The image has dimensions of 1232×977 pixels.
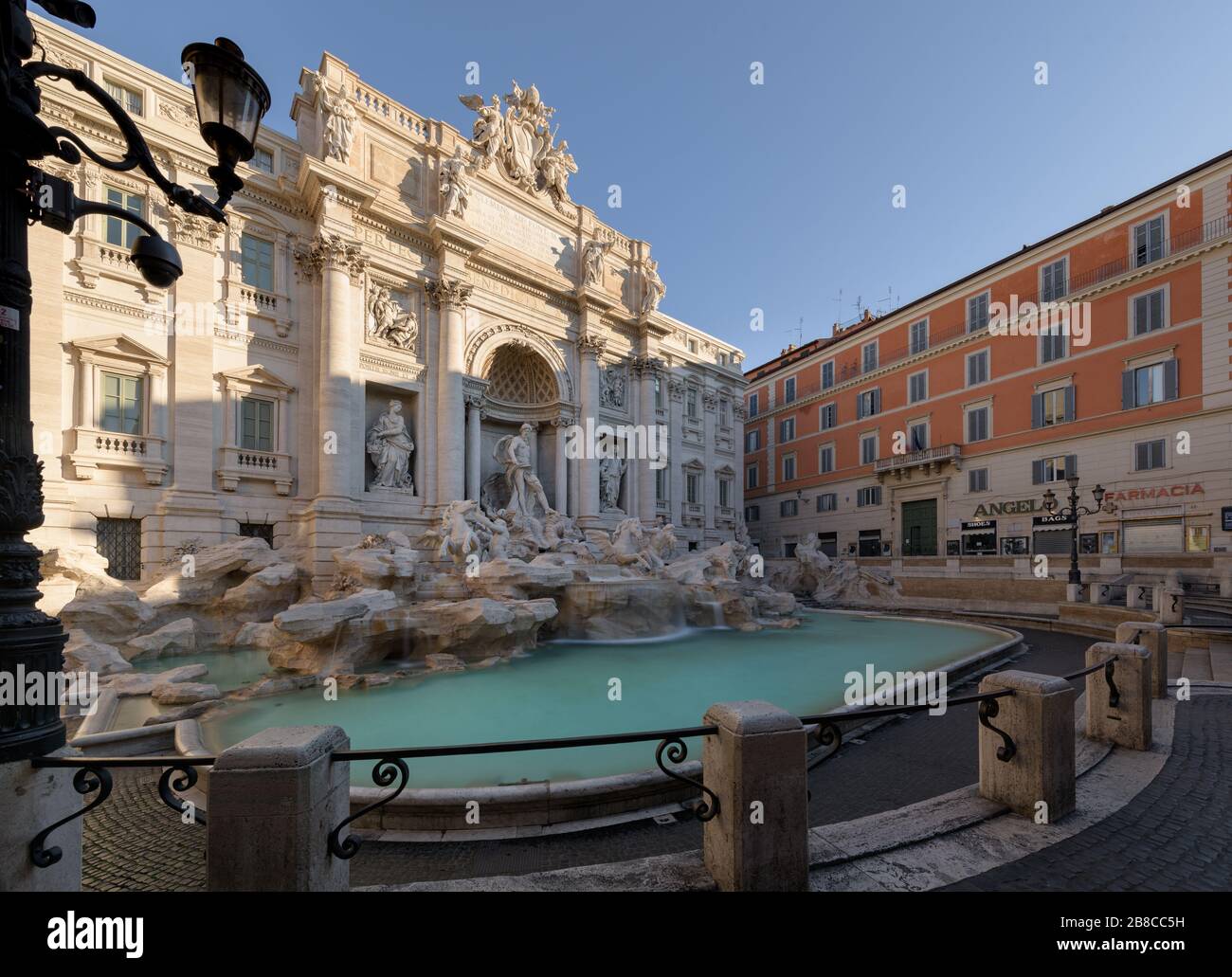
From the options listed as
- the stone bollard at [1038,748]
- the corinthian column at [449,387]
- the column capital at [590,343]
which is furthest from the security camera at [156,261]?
the column capital at [590,343]

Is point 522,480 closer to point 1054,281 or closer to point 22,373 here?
point 22,373

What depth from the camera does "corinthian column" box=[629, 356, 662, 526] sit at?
2520cm

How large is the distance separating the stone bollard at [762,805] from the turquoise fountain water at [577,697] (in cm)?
279

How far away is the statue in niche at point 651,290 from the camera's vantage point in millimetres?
26234

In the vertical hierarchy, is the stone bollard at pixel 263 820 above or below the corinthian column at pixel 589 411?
below

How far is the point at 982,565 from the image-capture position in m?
19.3

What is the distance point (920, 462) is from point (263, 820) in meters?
31.3

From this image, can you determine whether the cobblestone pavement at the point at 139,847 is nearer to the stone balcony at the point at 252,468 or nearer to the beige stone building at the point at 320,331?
the beige stone building at the point at 320,331

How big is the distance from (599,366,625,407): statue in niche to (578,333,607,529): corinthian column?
1.50 m

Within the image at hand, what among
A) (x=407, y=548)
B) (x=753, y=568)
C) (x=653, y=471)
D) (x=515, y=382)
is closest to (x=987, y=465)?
(x=753, y=568)

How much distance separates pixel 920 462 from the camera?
2762 centimetres

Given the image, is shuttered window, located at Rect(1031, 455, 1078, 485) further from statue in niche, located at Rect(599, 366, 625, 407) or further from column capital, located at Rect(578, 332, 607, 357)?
column capital, located at Rect(578, 332, 607, 357)
